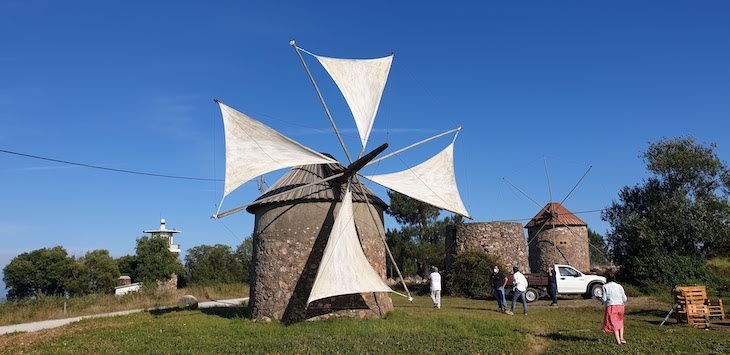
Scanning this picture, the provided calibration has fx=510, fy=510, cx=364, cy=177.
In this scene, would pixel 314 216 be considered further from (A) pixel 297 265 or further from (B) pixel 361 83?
Answer: (B) pixel 361 83

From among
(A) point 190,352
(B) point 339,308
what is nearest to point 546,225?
(B) point 339,308

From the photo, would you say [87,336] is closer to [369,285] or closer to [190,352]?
[190,352]

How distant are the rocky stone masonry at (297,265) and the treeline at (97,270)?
117 feet

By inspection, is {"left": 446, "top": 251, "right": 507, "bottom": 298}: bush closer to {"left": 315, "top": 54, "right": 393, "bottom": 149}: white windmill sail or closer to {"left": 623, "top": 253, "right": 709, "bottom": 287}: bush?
{"left": 623, "top": 253, "right": 709, "bottom": 287}: bush

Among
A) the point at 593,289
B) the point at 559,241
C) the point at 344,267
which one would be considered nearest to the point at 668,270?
the point at 593,289

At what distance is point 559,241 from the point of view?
108 feet

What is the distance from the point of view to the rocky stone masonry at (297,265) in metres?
14.6

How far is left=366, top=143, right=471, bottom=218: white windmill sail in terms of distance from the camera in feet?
52.3

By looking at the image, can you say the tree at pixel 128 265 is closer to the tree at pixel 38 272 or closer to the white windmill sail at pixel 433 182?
the tree at pixel 38 272

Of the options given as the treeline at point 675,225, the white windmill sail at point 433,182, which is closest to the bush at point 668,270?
the treeline at point 675,225

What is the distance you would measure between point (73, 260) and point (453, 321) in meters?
54.5

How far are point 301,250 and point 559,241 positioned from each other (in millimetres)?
23223

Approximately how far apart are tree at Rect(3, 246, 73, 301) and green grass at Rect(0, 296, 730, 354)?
44750 millimetres

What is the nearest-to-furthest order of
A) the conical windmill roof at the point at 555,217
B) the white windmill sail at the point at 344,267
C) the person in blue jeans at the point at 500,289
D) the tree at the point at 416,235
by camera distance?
the white windmill sail at the point at 344,267 < the person in blue jeans at the point at 500,289 < the conical windmill roof at the point at 555,217 < the tree at the point at 416,235
